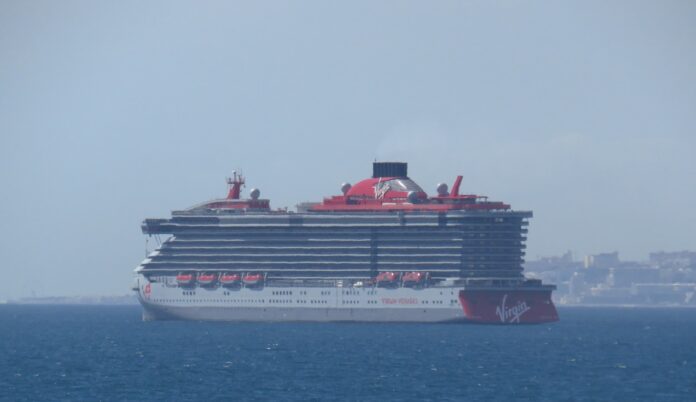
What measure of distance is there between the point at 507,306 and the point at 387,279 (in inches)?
439

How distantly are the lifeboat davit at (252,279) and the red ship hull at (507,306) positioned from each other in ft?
67.8

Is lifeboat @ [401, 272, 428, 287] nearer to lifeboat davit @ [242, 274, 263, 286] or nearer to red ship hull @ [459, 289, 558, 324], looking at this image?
red ship hull @ [459, 289, 558, 324]

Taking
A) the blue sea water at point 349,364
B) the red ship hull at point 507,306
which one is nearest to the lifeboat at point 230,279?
the blue sea water at point 349,364

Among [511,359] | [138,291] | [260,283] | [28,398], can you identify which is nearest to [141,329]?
[138,291]

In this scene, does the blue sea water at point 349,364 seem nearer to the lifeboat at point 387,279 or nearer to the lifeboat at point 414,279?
the lifeboat at point 387,279

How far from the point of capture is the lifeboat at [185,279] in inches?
6073

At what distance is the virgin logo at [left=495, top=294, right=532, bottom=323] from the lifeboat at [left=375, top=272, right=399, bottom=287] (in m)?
9.65

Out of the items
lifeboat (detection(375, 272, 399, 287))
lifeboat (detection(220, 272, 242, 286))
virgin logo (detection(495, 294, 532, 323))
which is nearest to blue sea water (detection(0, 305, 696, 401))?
virgin logo (detection(495, 294, 532, 323))

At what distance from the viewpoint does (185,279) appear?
6073 inches

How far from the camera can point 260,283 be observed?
15150cm

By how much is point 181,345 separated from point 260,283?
25554mm

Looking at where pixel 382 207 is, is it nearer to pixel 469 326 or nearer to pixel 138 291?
pixel 469 326

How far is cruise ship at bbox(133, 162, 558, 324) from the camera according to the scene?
144 meters

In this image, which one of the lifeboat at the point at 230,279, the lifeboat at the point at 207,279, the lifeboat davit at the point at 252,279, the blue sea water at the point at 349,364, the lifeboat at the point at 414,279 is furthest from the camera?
the lifeboat at the point at 207,279
